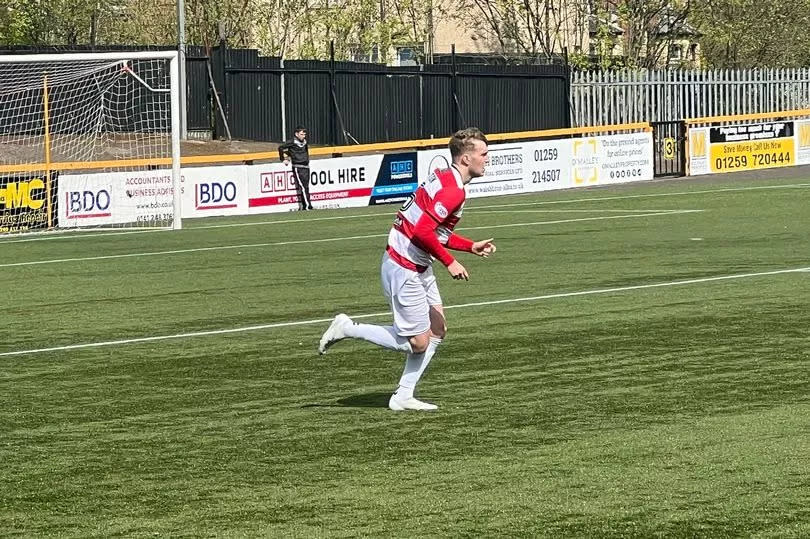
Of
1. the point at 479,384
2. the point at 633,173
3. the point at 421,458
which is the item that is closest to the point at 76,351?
the point at 479,384

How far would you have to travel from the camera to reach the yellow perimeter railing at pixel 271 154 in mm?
26859

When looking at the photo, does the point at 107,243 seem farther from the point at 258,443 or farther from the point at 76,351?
the point at 258,443

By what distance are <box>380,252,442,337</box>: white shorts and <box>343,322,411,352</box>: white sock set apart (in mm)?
96

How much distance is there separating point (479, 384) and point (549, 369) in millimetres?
754

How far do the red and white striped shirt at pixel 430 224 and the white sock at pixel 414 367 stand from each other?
0.48 meters

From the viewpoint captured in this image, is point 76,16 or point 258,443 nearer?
point 258,443

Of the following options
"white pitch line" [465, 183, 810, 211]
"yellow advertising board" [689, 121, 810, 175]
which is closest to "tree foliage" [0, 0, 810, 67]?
"yellow advertising board" [689, 121, 810, 175]

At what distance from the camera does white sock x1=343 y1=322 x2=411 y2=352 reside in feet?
30.5

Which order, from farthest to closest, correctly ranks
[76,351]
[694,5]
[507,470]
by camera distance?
1. [694,5]
2. [76,351]
3. [507,470]

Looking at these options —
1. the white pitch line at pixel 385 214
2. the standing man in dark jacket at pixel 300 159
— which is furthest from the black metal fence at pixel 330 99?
the white pitch line at pixel 385 214

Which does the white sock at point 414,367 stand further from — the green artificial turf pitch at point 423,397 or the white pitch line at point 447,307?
the white pitch line at point 447,307

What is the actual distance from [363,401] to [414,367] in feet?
2.39

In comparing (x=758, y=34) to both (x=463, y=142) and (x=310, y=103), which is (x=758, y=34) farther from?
(x=463, y=142)

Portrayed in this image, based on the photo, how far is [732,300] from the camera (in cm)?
1488
